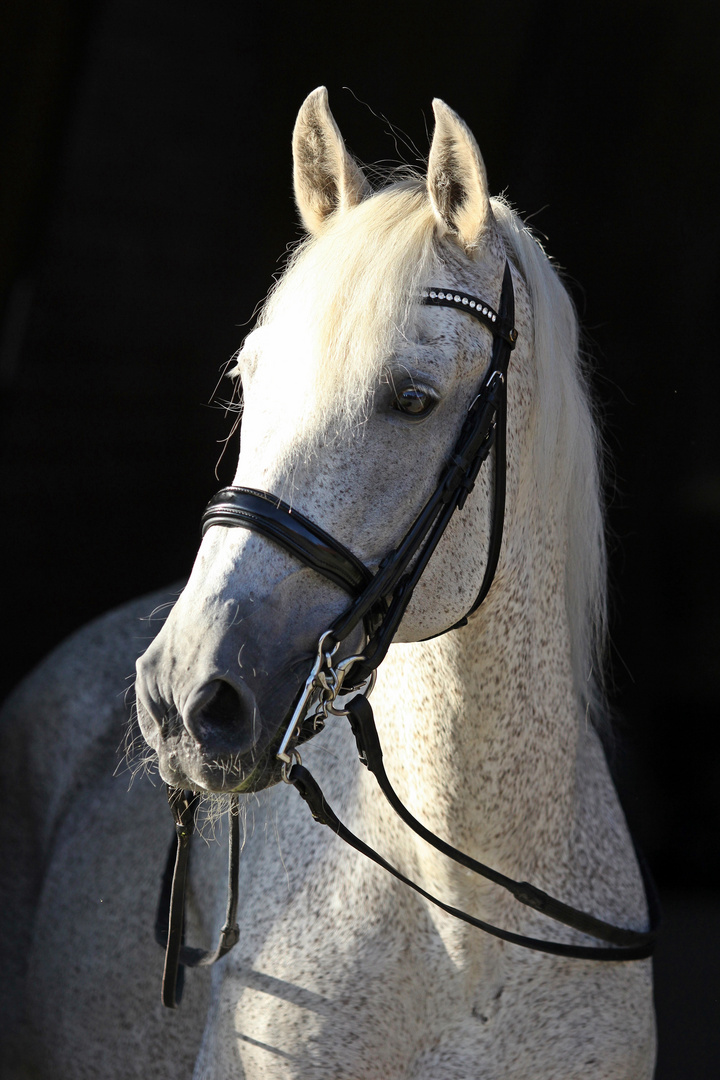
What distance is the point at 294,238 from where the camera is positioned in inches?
138

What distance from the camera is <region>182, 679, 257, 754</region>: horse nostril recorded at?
1075mm

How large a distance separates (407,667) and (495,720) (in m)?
0.16

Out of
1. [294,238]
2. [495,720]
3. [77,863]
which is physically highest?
[294,238]

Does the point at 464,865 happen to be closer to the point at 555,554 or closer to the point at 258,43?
the point at 555,554

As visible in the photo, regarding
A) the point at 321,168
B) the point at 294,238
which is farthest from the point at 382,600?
the point at 294,238

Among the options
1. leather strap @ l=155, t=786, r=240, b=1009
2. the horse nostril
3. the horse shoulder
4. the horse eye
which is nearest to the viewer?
the horse nostril

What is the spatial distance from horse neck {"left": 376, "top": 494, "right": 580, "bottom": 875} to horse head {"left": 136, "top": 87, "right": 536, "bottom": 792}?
120mm

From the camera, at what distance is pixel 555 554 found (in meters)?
1.49

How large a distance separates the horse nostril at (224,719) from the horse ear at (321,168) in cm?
81

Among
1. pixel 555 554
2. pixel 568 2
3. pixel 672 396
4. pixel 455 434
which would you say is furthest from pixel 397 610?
pixel 568 2

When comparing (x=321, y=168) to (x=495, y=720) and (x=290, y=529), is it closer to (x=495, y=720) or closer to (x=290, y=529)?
(x=290, y=529)

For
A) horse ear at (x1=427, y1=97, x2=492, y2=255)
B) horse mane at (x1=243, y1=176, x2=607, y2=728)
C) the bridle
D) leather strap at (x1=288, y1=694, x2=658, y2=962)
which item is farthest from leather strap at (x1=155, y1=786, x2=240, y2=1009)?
horse ear at (x1=427, y1=97, x2=492, y2=255)

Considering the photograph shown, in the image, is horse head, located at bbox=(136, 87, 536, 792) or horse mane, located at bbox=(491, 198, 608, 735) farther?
horse mane, located at bbox=(491, 198, 608, 735)

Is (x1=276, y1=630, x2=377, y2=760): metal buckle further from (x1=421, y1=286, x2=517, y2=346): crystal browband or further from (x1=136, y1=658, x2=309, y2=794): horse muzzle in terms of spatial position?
(x1=421, y1=286, x2=517, y2=346): crystal browband
